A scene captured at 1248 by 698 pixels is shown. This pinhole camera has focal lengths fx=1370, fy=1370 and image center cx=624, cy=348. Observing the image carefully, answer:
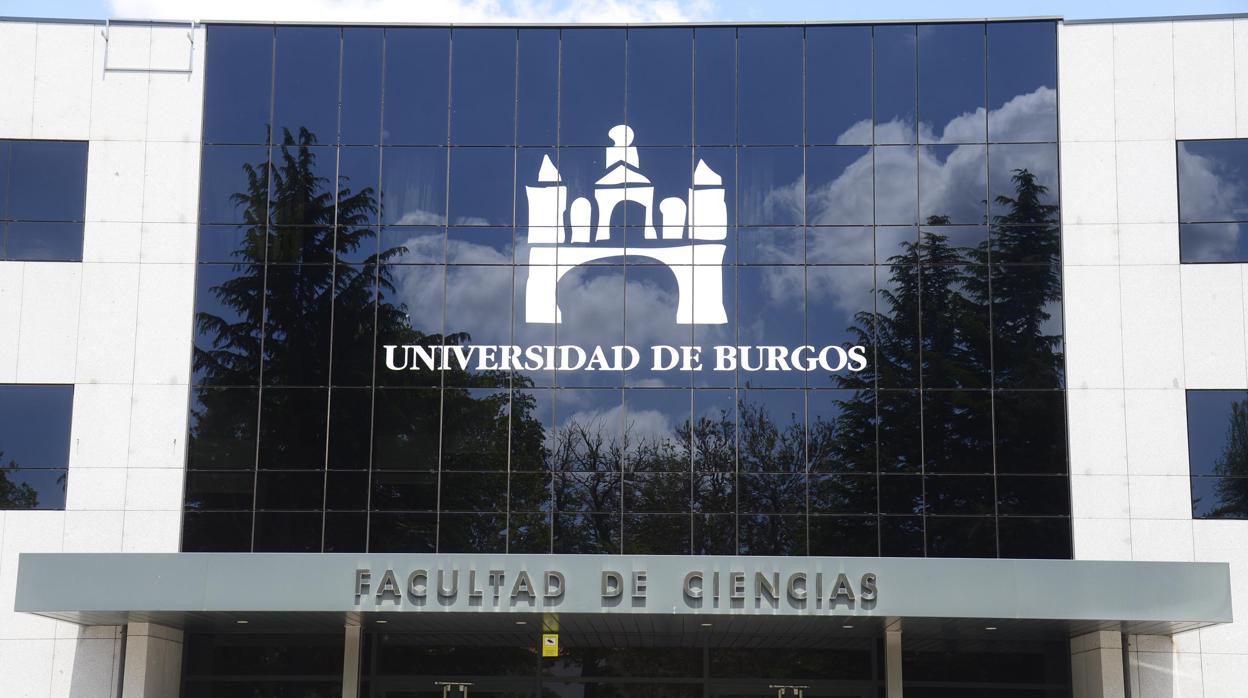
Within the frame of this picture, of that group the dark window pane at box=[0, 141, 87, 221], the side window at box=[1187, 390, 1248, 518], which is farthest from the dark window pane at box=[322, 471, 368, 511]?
the side window at box=[1187, 390, 1248, 518]

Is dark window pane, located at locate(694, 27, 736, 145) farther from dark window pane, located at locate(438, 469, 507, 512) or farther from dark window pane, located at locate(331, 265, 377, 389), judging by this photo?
dark window pane, located at locate(438, 469, 507, 512)

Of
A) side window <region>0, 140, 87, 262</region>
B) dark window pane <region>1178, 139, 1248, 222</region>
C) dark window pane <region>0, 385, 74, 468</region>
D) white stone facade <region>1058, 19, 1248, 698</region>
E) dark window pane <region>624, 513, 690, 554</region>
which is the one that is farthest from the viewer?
side window <region>0, 140, 87, 262</region>

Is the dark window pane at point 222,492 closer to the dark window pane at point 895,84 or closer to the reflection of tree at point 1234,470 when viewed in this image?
the dark window pane at point 895,84

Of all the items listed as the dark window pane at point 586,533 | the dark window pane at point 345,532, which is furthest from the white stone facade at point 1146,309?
the dark window pane at point 345,532

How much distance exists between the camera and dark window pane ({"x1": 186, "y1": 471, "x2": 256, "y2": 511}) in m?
24.4

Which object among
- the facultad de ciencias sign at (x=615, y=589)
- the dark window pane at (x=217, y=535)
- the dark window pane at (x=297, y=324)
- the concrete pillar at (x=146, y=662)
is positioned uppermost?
the dark window pane at (x=297, y=324)

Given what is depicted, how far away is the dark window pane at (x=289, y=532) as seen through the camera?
24219 mm

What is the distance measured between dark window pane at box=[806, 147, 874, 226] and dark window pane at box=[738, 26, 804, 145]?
0.61 meters

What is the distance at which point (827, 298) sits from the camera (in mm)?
24734

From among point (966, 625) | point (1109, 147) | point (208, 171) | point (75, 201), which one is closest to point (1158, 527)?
point (966, 625)

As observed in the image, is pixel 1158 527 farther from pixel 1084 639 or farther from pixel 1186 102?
pixel 1186 102

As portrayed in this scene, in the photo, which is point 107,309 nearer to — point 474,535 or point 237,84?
point 237,84

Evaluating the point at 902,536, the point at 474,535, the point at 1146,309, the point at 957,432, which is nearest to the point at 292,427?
the point at 474,535

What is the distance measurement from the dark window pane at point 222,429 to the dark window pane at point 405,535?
2.57 meters
